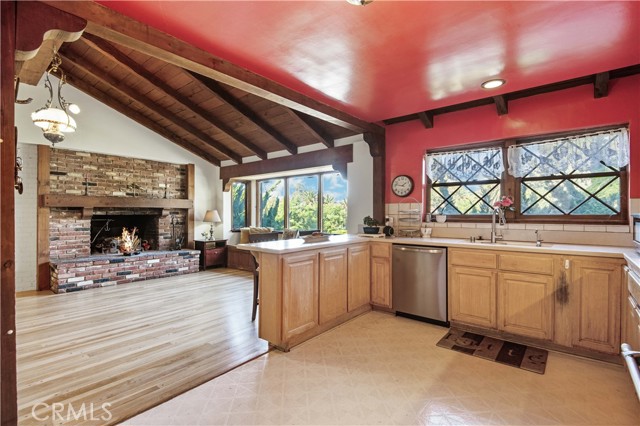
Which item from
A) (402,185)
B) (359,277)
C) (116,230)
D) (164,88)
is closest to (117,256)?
(116,230)

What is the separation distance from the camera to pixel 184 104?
193 inches

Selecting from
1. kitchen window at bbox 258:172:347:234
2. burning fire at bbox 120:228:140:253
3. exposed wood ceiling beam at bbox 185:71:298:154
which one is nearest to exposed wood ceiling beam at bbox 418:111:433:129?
kitchen window at bbox 258:172:347:234

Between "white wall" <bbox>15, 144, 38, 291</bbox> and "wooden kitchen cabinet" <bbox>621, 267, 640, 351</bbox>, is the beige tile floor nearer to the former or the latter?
"wooden kitchen cabinet" <bbox>621, 267, 640, 351</bbox>

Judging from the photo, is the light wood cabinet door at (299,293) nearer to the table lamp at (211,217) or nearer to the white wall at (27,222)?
the table lamp at (211,217)

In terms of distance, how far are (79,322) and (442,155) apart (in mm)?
4821

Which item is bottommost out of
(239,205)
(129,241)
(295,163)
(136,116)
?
(129,241)

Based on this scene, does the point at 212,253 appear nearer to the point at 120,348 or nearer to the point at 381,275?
the point at 120,348

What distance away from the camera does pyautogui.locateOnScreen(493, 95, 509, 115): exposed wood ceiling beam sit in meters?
3.11

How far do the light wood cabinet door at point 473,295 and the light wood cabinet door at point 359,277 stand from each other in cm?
97

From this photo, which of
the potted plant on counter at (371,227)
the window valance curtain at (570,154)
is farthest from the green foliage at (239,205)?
the window valance curtain at (570,154)

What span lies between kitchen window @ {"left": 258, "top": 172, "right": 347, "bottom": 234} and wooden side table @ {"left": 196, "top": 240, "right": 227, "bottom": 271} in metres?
1.19

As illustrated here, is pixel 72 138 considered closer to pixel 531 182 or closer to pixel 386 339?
pixel 386 339

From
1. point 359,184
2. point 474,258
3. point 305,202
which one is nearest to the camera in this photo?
point 474,258

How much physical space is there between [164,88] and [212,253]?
3.45 meters
